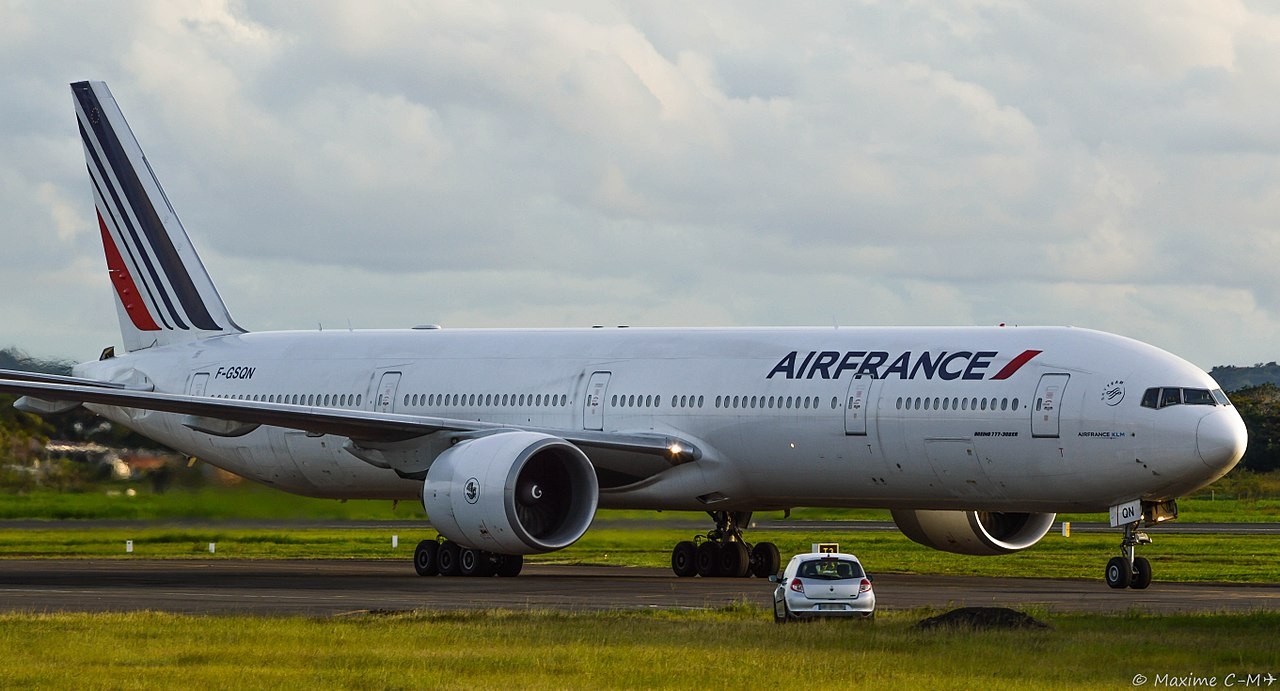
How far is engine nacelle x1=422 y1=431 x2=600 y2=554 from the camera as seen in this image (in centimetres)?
3281

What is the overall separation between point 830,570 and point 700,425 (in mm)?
10841

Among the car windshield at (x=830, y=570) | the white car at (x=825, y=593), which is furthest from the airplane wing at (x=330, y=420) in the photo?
the white car at (x=825, y=593)

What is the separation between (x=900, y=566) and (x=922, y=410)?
27.9ft

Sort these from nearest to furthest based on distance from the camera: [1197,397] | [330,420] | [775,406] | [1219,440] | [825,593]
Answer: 1. [825,593]
2. [1219,440]
3. [1197,397]
4. [775,406]
5. [330,420]

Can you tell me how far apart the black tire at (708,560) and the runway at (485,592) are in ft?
2.53

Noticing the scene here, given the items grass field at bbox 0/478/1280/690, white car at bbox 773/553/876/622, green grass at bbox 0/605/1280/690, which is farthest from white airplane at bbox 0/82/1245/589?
white car at bbox 773/553/876/622

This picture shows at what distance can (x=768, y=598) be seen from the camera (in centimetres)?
3059

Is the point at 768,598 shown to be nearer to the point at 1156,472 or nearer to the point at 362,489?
the point at 1156,472

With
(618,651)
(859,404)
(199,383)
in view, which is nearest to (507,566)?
(859,404)

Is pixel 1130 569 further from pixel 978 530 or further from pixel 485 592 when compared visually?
pixel 485 592

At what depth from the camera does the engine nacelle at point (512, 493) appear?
32812mm

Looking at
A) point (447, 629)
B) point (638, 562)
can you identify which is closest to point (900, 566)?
point (638, 562)

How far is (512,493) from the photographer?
3269 cm

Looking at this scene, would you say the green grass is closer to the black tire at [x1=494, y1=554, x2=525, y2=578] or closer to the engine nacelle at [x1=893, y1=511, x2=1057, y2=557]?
the black tire at [x1=494, y1=554, x2=525, y2=578]
